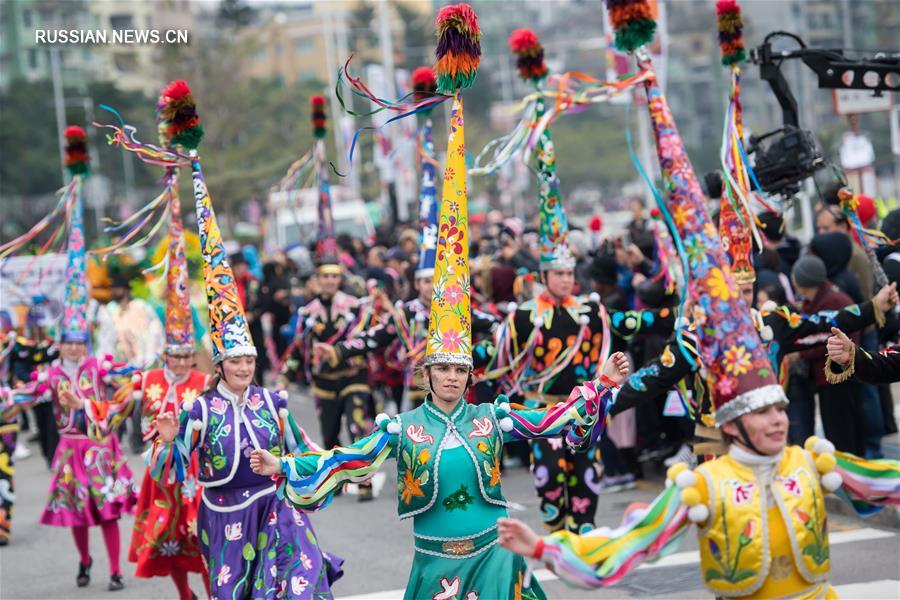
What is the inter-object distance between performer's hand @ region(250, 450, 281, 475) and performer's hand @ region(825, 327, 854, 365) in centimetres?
266

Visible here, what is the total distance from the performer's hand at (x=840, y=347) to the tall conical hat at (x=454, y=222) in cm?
173

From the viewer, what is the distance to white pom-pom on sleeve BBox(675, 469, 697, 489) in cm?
496

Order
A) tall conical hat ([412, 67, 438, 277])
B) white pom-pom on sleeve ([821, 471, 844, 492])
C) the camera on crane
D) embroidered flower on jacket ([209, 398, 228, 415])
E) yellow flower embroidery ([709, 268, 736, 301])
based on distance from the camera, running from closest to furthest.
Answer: white pom-pom on sleeve ([821, 471, 844, 492]) → yellow flower embroidery ([709, 268, 736, 301]) → embroidered flower on jacket ([209, 398, 228, 415]) → the camera on crane → tall conical hat ([412, 67, 438, 277])

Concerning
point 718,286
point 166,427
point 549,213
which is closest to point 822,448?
point 718,286

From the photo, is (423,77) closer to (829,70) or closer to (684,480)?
(829,70)

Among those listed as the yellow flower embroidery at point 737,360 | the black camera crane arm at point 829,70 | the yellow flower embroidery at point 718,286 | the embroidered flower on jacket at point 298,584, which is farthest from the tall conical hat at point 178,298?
the yellow flower embroidery at point 737,360

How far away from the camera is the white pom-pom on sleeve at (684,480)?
4.96 m

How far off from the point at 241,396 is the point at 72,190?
3.51 m

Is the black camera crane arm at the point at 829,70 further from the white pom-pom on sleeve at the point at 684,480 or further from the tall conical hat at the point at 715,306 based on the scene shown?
the white pom-pom on sleeve at the point at 684,480

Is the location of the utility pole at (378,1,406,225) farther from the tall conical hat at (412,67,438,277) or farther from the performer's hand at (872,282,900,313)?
the performer's hand at (872,282,900,313)

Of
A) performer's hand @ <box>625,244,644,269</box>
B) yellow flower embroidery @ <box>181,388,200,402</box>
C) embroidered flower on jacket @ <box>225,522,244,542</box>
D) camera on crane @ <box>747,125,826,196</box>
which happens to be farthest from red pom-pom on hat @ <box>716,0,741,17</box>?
performer's hand @ <box>625,244,644,269</box>

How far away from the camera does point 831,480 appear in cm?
507

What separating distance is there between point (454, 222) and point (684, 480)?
2089 millimetres

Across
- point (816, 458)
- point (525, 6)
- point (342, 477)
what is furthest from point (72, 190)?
point (525, 6)
